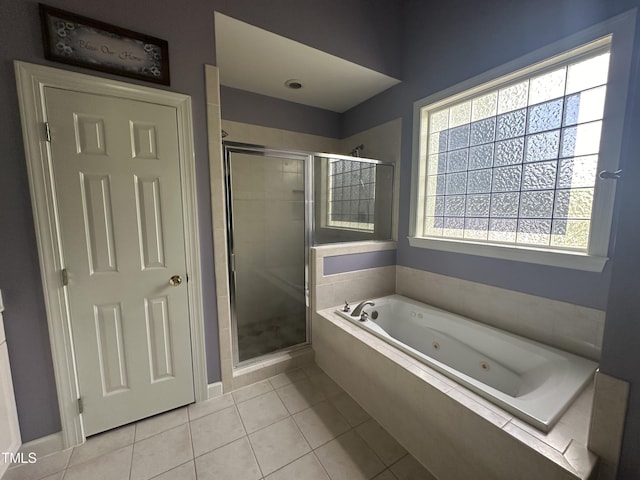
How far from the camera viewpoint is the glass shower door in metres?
2.00

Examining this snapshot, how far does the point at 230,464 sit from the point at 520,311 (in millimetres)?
2064

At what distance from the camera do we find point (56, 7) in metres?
1.23

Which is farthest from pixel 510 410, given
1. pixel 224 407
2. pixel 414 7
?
pixel 414 7

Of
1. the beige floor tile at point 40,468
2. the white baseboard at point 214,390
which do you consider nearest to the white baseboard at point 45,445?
the beige floor tile at point 40,468

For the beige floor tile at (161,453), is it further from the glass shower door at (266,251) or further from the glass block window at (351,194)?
the glass block window at (351,194)

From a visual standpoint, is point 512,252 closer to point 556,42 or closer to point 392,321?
point 392,321

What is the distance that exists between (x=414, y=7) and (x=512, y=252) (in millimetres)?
2306

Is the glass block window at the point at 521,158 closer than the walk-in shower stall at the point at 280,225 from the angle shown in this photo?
Yes

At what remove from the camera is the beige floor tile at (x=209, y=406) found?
1717 mm

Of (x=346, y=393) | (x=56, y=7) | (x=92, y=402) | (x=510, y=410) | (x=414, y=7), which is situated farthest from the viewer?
(x=414, y=7)

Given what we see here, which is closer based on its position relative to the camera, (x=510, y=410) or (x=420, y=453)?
(x=510, y=410)

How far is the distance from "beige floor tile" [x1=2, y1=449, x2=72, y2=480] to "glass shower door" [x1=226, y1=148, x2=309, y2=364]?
1027mm

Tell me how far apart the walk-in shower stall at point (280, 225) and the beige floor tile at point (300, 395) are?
36 centimetres

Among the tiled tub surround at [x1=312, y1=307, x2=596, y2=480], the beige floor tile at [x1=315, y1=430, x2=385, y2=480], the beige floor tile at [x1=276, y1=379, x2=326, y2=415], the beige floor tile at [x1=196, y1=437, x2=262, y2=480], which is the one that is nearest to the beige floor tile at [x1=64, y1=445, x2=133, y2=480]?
the beige floor tile at [x1=196, y1=437, x2=262, y2=480]
